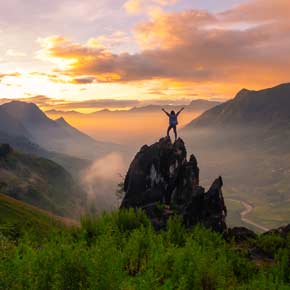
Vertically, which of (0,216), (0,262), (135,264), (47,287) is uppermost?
(0,262)

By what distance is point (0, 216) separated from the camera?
243 ft

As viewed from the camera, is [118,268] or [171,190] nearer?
[118,268]

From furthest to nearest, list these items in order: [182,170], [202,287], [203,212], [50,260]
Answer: [182,170], [203,212], [202,287], [50,260]

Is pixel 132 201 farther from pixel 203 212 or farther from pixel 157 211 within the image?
pixel 203 212

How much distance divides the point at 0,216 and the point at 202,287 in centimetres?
5825

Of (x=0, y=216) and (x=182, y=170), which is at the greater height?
(x=182, y=170)

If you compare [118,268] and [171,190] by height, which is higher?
[118,268]

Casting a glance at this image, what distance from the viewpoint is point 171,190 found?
68.9 m

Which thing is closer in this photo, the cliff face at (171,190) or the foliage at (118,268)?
the foliage at (118,268)

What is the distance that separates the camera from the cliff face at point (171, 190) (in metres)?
60.6

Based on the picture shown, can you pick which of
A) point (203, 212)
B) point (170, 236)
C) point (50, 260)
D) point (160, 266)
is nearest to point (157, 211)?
point (203, 212)

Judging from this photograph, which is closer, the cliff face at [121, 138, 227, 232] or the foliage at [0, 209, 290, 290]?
the foliage at [0, 209, 290, 290]

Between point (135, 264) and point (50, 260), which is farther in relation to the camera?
point (135, 264)

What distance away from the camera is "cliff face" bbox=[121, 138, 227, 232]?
199ft
